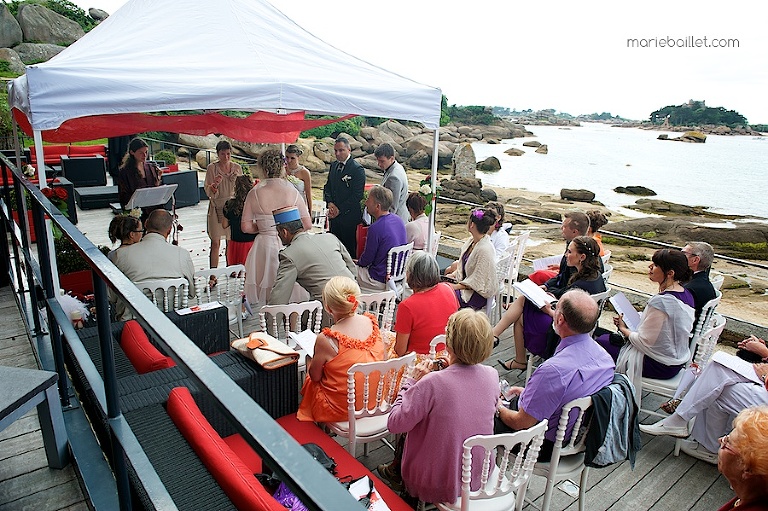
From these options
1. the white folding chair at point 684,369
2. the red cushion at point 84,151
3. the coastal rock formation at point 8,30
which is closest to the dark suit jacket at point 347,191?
the white folding chair at point 684,369

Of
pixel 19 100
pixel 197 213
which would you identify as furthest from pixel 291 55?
pixel 197 213

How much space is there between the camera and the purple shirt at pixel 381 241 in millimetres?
4547

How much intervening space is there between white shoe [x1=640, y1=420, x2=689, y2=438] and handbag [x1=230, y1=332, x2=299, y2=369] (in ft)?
7.26

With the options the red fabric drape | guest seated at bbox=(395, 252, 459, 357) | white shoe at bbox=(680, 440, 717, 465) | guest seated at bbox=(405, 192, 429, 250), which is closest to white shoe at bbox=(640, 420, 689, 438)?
white shoe at bbox=(680, 440, 717, 465)

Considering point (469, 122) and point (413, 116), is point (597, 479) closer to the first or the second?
point (413, 116)

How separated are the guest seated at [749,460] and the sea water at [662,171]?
29412 millimetres

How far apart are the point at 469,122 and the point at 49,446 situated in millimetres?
78058

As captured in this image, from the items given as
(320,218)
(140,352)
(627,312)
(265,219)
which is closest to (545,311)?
(627,312)

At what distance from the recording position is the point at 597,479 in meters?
2.89

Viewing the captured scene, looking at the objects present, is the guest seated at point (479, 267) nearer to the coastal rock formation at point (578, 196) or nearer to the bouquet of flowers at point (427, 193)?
the bouquet of flowers at point (427, 193)

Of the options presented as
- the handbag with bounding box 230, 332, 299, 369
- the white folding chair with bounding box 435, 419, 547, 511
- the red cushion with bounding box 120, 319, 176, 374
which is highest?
the red cushion with bounding box 120, 319, 176, 374

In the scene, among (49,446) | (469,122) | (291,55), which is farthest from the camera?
(469,122)

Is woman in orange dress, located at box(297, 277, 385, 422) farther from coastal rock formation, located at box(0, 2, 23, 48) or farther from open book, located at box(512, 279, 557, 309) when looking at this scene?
coastal rock formation, located at box(0, 2, 23, 48)

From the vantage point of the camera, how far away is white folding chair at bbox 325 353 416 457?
247 centimetres
